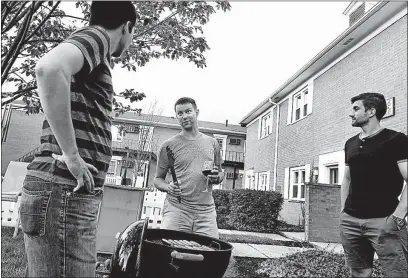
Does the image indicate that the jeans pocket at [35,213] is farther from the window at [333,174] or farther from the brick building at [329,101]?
the window at [333,174]

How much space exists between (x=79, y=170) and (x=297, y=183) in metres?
12.7

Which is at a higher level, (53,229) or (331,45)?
(331,45)

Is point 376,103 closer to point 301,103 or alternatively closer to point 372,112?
point 372,112

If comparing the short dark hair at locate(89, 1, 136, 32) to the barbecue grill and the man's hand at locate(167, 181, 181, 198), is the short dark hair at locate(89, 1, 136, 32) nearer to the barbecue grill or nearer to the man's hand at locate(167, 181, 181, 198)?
the barbecue grill

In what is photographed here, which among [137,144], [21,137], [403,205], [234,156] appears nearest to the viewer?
[403,205]

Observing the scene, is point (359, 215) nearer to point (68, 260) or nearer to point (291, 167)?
point (68, 260)

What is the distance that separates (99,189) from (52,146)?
0.27 m

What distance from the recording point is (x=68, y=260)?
4.34ft

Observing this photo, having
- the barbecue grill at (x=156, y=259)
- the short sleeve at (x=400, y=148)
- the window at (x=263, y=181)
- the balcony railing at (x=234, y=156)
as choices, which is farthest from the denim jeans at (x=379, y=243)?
the balcony railing at (x=234, y=156)

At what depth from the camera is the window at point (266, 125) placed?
17.7 m

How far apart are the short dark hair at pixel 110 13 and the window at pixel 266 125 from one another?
1591 centimetres

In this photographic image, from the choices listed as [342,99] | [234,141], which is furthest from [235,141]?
[342,99]

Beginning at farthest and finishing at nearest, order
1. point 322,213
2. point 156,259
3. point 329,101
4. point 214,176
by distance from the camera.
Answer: point 329,101
point 322,213
point 214,176
point 156,259

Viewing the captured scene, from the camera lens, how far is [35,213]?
131 centimetres
